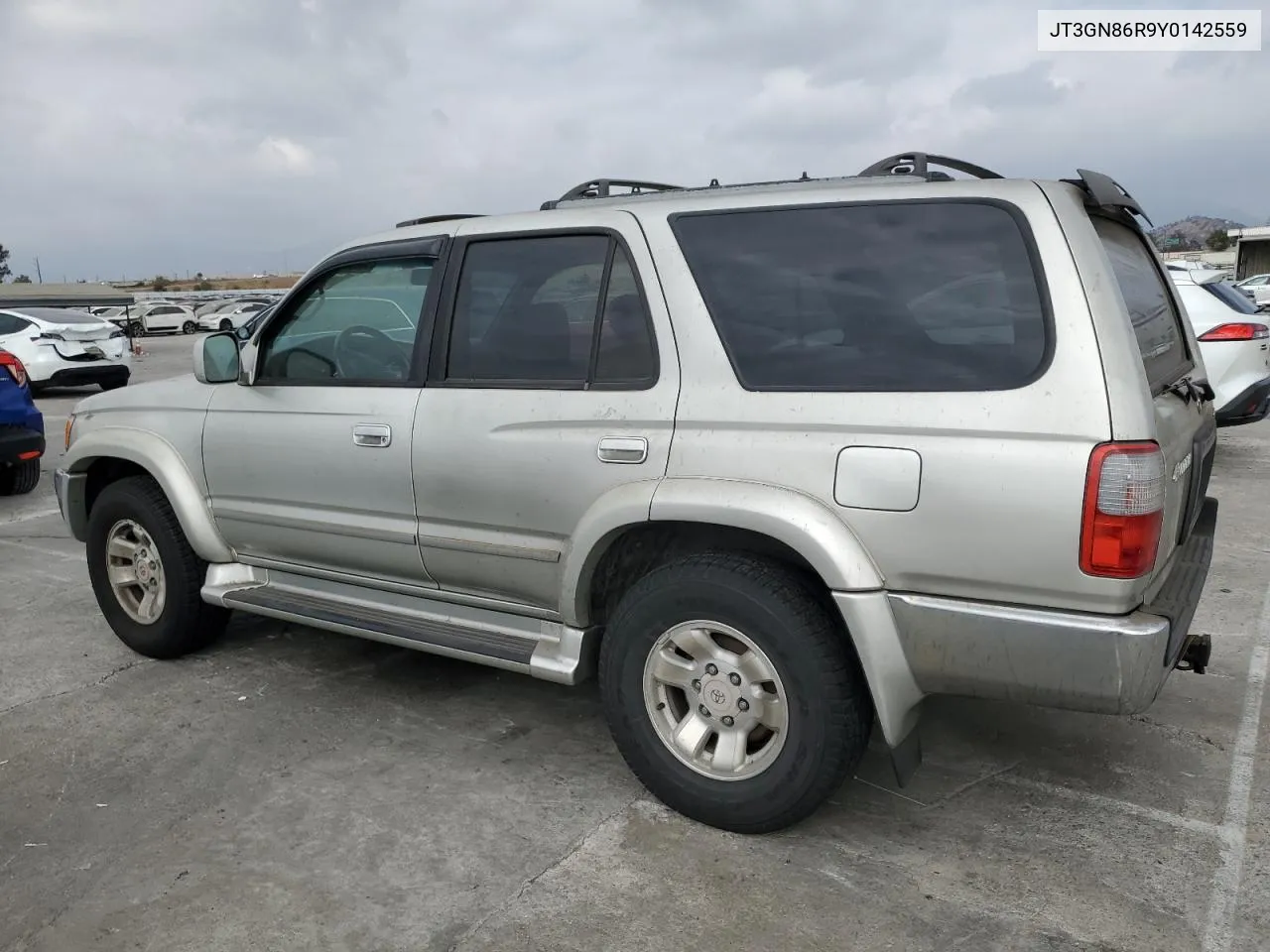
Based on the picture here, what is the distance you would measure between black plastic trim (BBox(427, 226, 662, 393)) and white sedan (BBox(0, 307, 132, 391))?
41.7ft

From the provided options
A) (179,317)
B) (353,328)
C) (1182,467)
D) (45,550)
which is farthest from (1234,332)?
(179,317)

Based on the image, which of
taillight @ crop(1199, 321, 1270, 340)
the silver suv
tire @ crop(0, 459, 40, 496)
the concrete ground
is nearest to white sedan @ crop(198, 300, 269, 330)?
tire @ crop(0, 459, 40, 496)

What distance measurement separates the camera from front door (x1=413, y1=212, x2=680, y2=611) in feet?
10.6

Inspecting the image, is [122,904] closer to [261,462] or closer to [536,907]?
[536,907]

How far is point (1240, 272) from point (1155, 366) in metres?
50.5

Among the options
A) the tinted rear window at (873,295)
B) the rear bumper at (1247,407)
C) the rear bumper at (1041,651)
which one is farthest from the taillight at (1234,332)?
the tinted rear window at (873,295)

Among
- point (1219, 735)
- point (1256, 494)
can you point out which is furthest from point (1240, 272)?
point (1219, 735)

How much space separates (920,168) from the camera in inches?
124

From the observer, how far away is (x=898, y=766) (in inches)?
119

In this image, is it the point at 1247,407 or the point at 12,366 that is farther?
the point at 1247,407

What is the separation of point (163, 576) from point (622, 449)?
244 cm

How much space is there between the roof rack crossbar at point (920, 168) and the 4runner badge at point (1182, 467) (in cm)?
97

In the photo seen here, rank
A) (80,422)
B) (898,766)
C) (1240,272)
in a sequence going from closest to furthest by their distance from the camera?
1. (898,766)
2. (80,422)
3. (1240,272)

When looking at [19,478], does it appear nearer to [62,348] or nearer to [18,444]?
[18,444]
